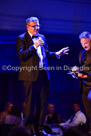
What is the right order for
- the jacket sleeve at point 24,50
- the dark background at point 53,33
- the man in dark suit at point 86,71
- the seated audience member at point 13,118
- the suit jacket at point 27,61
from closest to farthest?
the jacket sleeve at point 24,50 → the suit jacket at point 27,61 → the man in dark suit at point 86,71 → the seated audience member at point 13,118 → the dark background at point 53,33

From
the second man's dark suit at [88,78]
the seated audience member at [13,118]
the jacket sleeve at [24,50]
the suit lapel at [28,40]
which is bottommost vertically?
the seated audience member at [13,118]

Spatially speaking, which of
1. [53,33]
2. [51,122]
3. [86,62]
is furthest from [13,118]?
[53,33]

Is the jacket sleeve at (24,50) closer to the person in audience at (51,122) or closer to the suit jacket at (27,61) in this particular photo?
the suit jacket at (27,61)

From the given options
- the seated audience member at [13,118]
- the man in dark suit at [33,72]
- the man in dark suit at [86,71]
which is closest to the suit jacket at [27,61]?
the man in dark suit at [33,72]

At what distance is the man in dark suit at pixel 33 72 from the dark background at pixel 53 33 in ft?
3.30

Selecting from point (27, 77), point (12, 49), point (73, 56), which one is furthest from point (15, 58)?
point (27, 77)

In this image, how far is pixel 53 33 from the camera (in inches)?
226

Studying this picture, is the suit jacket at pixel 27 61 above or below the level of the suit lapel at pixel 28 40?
below

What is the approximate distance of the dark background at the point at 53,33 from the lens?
520 cm

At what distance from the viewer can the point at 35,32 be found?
431 cm

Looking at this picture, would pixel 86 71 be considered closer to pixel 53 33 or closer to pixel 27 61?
pixel 27 61

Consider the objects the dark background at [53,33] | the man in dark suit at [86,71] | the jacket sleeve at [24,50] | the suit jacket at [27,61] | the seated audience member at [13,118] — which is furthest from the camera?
the dark background at [53,33]

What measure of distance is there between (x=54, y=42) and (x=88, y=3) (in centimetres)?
132

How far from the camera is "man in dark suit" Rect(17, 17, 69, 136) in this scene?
415cm
